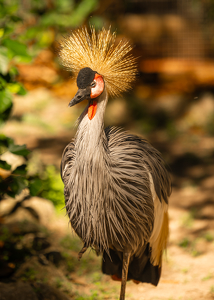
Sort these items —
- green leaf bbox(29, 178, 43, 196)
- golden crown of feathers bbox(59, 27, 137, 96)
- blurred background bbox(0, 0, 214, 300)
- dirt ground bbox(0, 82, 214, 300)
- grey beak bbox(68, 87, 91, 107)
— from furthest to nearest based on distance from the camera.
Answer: dirt ground bbox(0, 82, 214, 300)
blurred background bbox(0, 0, 214, 300)
green leaf bbox(29, 178, 43, 196)
golden crown of feathers bbox(59, 27, 137, 96)
grey beak bbox(68, 87, 91, 107)

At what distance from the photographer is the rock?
1.83 metres

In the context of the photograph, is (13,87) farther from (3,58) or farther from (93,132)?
(93,132)

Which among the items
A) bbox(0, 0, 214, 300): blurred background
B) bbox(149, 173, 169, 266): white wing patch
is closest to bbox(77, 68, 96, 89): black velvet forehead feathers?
bbox(0, 0, 214, 300): blurred background

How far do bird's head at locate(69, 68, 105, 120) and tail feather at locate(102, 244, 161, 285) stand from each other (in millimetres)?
960

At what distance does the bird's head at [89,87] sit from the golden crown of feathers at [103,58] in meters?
0.09

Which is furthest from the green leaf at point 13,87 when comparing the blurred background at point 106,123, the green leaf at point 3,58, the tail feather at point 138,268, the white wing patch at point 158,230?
the tail feather at point 138,268

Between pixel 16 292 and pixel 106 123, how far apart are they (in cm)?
398

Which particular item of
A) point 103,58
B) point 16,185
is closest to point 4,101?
point 16,185

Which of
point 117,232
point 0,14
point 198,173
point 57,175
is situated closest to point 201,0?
point 198,173

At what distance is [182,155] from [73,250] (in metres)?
2.32

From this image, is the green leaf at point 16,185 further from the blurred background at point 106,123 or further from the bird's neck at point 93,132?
the bird's neck at point 93,132

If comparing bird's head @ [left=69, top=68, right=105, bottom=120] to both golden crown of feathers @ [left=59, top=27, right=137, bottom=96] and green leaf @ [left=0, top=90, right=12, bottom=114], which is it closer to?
golden crown of feathers @ [left=59, top=27, right=137, bottom=96]

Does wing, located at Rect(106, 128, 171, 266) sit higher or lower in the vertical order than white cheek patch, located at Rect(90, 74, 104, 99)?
lower

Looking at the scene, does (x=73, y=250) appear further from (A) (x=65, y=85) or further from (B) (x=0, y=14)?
(A) (x=65, y=85)
